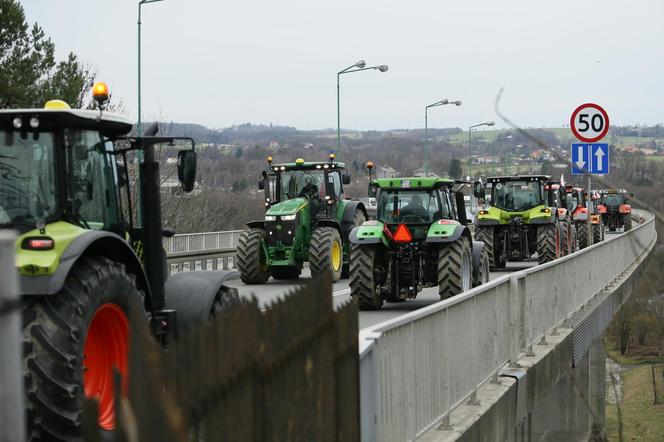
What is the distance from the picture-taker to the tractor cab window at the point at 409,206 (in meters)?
19.0

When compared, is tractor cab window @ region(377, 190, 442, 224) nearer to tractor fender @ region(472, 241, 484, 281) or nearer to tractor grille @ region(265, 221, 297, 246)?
tractor fender @ region(472, 241, 484, 281)

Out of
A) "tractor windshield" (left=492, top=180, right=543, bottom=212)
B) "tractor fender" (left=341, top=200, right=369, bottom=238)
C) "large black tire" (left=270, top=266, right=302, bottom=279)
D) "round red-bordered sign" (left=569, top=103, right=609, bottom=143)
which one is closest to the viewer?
"round red-bordered sign" (left=569, top=103, right=609, bottom=143)

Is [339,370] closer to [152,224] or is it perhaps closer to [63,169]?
[63,169]

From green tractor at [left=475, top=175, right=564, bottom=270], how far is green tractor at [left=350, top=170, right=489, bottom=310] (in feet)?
32.7

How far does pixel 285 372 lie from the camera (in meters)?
4.24

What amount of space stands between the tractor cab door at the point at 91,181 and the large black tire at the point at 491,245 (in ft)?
71.8

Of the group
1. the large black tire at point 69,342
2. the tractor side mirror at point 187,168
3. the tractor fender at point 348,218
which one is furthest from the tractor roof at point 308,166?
the large black tire at point 69,342

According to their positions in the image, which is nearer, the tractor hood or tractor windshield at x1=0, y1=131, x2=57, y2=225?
tractor windshield at x1=0, y1=131, x2=57, y2=225

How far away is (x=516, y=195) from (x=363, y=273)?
1428cm

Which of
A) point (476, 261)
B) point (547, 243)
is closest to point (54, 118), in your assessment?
point (476, 261)

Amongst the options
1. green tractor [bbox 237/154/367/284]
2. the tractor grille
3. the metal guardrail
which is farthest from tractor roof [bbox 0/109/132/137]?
the tractor grille

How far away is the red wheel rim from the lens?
668 cm

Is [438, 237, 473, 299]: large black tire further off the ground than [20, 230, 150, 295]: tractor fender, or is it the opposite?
[20, 230, 150, 295]: tractor fender

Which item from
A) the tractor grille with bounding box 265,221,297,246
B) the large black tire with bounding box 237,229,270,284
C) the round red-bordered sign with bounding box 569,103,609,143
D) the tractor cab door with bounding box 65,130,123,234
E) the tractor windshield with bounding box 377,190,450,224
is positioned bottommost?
the large black tire with bounding box 237,229,270,284
